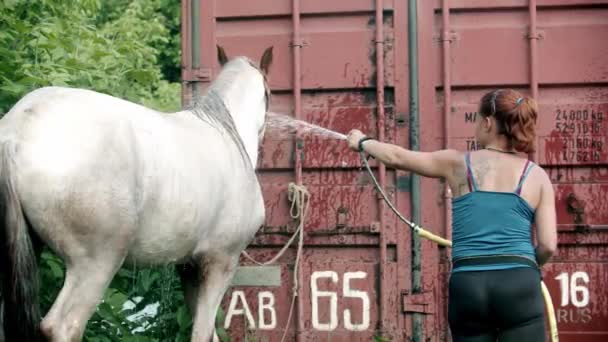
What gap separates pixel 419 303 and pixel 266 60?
1808 millimetres

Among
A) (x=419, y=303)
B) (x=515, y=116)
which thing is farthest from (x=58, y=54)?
(x=515, y=116)

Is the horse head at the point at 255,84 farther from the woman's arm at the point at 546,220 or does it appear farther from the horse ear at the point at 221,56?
the woman's arm at the point at 546,220

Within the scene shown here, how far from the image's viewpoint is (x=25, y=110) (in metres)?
4.05

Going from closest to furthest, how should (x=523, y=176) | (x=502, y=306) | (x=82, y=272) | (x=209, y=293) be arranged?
1. (x=502, y=306)
2. (x=523, y=176)
3. (x=82, y=272)
4. (x=209, y=293)

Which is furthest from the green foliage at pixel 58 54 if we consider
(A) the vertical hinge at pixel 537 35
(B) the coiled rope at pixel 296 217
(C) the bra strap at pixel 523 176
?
(C) the bra strap at pixel 523 176

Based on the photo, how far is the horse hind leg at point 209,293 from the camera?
512 centimetres

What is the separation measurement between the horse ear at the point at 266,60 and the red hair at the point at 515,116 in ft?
7.59

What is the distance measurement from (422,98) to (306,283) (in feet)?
4.59

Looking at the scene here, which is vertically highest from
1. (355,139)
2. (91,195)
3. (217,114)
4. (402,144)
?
(217,114)

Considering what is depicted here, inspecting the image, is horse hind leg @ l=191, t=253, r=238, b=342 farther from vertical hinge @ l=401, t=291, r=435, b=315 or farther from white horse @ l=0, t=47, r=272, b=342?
vertical hinge @ l=401, t=291, r=435, b=315

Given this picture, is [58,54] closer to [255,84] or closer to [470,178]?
[255,84]

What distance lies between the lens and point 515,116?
3594 millimetres

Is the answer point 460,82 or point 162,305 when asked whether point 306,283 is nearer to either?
point 162,305

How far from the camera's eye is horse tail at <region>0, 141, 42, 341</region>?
12.9 ft
